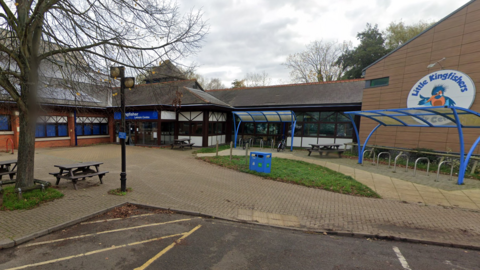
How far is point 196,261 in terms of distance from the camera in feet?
11.0

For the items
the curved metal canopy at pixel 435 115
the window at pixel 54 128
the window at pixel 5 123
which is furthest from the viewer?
the window at pixel 54 128

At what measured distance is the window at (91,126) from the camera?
57.2ft

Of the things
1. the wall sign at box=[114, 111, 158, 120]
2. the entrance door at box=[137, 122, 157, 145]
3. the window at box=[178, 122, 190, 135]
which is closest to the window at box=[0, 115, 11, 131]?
the wall sign at box=[114, 111, 158, 120]

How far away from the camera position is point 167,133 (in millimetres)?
17453

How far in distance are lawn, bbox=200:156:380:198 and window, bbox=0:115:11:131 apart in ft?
43.7

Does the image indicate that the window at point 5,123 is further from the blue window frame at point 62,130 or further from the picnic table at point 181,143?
the picnic table at point 181,143

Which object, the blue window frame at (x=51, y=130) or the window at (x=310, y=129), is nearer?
the blue window frame at (x=51, y=130)

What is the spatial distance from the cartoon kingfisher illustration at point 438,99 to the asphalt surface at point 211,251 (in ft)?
32.7

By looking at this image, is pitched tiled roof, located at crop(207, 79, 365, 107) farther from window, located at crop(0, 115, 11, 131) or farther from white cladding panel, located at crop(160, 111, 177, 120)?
window, located at crop(0, 115, 11, 131)

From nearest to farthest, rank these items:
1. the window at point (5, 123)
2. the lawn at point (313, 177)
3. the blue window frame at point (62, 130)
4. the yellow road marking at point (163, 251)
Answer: the yellow road marking at point (163, 251), the lawn at point (313, 177), the window at point (5, 123), the blue window frame at point (62, 130)

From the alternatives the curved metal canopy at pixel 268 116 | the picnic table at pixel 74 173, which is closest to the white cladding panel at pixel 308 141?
the curved metal canopy at pixel 268 116

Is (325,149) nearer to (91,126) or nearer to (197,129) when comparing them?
(197,129)

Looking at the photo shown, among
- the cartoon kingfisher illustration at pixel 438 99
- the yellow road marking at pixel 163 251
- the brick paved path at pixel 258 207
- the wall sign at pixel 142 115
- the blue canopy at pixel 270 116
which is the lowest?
the yellow road marking at pixel 163 251

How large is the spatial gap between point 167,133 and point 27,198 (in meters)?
12.3
